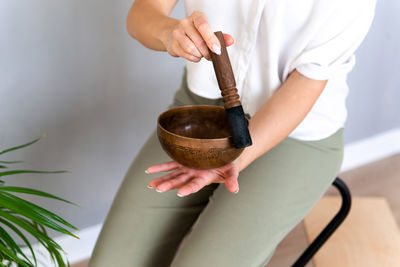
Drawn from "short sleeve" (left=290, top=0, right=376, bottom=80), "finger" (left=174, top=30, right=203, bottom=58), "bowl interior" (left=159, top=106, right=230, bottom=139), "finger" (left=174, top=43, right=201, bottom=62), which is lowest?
"bowl interior" (left=159, top=106, right=230, bottom=139)

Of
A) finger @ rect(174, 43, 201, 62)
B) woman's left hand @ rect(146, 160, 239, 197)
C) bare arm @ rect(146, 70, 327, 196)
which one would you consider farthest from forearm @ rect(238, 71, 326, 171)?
finger @ rect(174, 43, 201, 62)

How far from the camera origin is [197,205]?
107 cm

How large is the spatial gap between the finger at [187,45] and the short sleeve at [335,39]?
0.26 metres

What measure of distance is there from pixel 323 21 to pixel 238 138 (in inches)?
13.0

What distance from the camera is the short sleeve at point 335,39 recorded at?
904 mm

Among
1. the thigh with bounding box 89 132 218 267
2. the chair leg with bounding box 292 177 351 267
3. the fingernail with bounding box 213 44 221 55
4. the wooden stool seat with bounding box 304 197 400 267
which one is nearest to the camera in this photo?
the fingernail with bounding box 213 44 221 55

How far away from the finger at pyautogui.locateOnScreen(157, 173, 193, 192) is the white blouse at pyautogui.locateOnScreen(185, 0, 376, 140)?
27 cm

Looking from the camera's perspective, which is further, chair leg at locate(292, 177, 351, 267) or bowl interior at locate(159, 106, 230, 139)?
chair leg at locate(292, 177, 351, 267)

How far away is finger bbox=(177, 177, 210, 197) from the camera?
782 mm

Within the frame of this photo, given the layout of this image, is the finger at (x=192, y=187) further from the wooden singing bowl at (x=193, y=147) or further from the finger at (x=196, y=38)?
the finger at (x=196, y=38)

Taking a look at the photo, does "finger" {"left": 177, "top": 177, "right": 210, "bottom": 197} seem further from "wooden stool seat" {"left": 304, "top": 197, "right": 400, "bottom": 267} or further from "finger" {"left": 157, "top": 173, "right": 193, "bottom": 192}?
"wooden stool seat" {"left": 304, "top": 197, "right": 400, "bottom": 267}

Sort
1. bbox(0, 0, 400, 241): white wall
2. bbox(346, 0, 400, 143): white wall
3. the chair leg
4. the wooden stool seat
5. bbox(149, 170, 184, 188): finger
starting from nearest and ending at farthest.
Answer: bbox(149, 170, 184, 188): finger, the chair leg, bbox(0, 0, 400, 241): white wall, the wooden stool seat, bbox(346, 0, 400, 143): white wall

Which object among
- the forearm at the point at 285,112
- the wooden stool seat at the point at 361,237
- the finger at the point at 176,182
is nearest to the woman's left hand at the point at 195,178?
the finger at the point at 176,182

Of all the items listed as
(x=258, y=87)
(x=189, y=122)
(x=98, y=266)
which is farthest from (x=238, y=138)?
(x=98, y=266)
